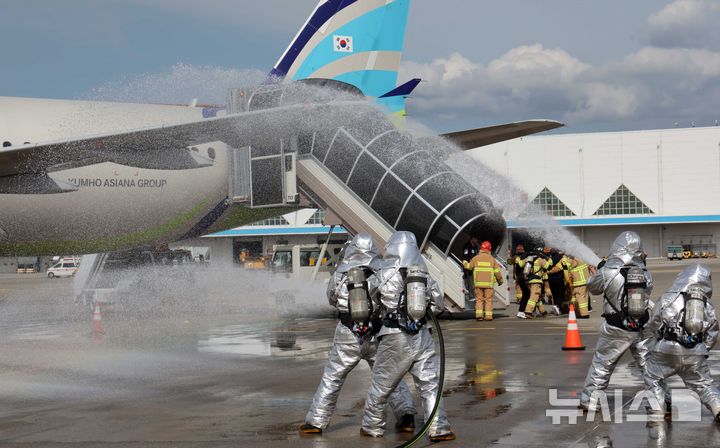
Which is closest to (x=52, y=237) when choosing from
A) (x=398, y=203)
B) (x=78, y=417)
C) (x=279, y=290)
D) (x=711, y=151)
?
(x=279, y=290)

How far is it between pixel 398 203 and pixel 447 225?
4.00ft

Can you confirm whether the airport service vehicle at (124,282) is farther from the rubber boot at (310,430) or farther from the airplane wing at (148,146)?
the rubber boot at (310,430)

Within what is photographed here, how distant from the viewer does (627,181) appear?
261 ft

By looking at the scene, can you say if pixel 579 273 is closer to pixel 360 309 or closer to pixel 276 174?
pixel 276 174

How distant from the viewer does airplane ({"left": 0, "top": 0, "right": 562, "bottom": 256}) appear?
18.6 metres

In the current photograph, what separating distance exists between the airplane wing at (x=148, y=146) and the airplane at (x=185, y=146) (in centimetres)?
3

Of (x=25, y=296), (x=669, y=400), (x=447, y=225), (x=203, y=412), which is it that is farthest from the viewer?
(x=25, y=296)

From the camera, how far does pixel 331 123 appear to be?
21172 millimetres

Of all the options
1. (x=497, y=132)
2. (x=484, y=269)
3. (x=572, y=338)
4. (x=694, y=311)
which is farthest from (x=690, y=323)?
(x=497, y=132)

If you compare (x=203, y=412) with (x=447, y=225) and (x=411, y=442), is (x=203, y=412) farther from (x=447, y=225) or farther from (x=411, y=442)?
(x=447, y=225)

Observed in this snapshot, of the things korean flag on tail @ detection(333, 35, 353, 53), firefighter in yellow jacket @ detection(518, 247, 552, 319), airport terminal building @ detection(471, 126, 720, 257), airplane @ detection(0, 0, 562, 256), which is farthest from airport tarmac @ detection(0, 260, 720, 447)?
airport terminal building @ detection(471, 126, 720, 257)

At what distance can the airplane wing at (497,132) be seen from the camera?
20.6 metres

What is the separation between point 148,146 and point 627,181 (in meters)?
67.6

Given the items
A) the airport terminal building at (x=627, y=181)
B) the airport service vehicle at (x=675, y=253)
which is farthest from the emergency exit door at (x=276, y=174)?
the airport service vehicle at (x=675, y=253)
